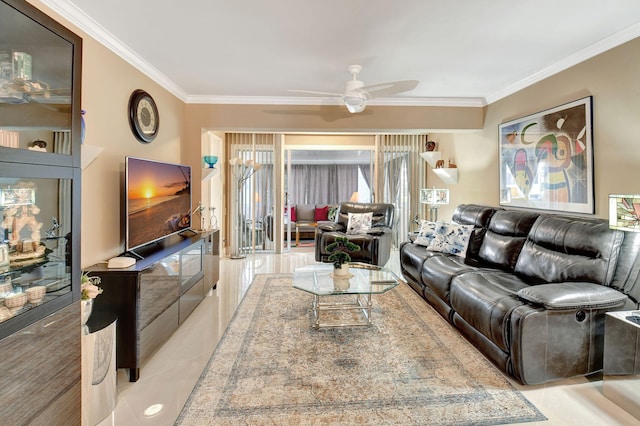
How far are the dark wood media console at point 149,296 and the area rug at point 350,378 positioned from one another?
18.4 inches

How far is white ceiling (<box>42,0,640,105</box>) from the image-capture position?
2162 millimetres

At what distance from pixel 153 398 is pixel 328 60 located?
3042 millimetres

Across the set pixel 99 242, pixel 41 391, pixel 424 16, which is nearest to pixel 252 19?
pixel 424 16

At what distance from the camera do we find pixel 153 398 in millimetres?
1953

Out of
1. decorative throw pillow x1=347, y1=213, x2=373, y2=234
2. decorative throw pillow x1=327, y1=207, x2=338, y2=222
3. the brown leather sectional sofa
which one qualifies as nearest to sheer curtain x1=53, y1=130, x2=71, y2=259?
the brown leather sectional sofa

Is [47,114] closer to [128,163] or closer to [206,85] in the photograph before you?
[128,163]

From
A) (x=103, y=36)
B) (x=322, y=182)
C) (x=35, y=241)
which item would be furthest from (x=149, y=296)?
(x=322, y=182)

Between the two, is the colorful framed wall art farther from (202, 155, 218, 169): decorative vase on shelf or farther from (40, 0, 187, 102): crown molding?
(40, 0, 187, 102): crown molding

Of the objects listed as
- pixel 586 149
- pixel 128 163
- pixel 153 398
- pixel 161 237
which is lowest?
pixel 153 398

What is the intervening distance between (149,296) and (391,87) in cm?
340

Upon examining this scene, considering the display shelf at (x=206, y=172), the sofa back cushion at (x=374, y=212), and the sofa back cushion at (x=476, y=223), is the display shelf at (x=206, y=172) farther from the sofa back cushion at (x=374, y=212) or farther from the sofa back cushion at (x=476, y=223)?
the sofa back cushion at (x=476, y=223)

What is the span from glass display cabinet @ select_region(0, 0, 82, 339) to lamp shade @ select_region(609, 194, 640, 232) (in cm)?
318

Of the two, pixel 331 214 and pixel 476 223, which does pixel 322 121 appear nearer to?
pixel 476 223

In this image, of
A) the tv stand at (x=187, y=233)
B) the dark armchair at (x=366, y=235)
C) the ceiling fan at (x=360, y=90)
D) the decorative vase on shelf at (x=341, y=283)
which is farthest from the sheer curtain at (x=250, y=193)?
the decorative vase on shelf at (x=341, y=283)
